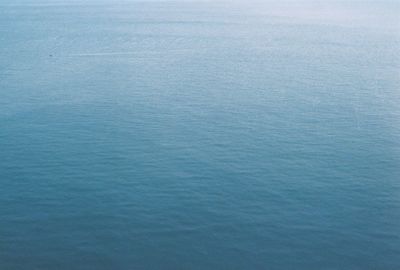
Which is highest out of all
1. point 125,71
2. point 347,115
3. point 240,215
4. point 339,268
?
point 125,71

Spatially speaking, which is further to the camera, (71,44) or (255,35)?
(255,35)

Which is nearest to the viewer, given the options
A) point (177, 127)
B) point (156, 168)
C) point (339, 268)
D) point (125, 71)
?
point (339, 268)

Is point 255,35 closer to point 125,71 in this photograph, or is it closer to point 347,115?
point 125,71

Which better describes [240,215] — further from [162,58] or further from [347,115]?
[162,58]

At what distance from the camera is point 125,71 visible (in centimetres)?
13438

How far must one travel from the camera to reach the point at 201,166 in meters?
78.0

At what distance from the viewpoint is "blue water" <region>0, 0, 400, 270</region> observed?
5919 cm

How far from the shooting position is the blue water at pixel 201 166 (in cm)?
5919

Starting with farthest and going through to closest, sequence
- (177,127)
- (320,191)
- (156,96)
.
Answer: (156,96) < (177,127) < (320,191)

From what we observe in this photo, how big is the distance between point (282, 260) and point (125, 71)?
86748mm

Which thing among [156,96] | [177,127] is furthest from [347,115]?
[156,96]

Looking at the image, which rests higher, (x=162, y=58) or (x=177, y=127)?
(x=162, y=58)

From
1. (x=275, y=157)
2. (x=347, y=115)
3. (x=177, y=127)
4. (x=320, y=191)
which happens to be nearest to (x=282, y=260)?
(x=320, y=191)

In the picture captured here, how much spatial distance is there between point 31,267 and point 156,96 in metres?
59.7
